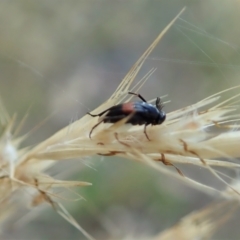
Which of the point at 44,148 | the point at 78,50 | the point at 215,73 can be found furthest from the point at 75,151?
the point at 78,50

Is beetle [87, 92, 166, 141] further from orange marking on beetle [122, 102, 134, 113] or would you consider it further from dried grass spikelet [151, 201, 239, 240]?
dried grass spikelet [151, 201, 239, 240]

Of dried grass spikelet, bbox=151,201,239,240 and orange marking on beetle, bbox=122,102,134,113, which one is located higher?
orange marking on beetle, bbox=122,102,134,113

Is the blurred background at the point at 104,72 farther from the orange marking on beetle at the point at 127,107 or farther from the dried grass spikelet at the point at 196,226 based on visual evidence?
the orange marking on beetle at the point at 127,107

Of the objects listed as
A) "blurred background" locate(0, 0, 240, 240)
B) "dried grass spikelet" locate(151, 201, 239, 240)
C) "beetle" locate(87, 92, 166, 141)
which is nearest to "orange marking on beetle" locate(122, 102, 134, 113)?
"beetle" locate(87, 92, 166, 141)

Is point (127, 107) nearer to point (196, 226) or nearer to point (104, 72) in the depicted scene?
point (196, 226)

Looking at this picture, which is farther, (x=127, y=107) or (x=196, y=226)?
(x=196, y=226)

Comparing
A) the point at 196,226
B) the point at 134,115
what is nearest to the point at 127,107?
the point at 134,115

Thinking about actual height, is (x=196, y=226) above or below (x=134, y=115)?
below

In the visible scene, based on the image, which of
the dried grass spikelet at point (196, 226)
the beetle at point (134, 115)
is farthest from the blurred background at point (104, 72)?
the beetle at point (134, 115)
